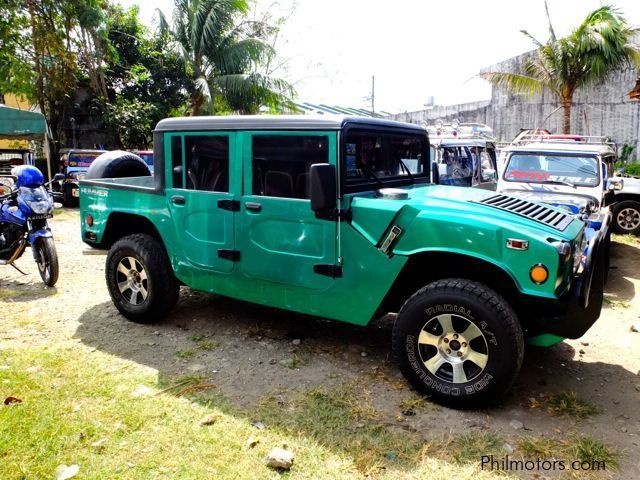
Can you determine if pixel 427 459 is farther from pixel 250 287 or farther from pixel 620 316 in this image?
pixel 620 316

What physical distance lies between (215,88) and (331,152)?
14682mm

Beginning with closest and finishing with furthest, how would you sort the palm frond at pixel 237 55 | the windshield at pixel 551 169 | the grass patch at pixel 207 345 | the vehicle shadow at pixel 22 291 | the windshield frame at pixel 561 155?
1. the grass patch at pixel 207 345
2. the vehicle shadow at pixel 22 291
3. the windshield frame at pixel 561 155
4. the windshield at pixel 551 169
5. the palm frond at pixel 237 55

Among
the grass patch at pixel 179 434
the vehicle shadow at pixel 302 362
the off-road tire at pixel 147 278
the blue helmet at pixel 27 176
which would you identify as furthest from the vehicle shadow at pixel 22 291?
the grass patch at pixel 179 434

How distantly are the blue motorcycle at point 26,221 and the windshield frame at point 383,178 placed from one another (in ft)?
12.9

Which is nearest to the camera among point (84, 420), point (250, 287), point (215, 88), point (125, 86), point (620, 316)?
point (84, 420)

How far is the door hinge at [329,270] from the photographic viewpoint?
3693 mm

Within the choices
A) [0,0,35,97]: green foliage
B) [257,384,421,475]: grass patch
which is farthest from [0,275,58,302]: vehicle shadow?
[0,0,35,97]: green foliage

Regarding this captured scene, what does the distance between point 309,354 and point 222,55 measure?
15017mm

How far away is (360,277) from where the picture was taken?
3.62 metres

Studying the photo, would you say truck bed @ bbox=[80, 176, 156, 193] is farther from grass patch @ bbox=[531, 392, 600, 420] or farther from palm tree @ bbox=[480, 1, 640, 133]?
palm tree @ bbox=[480, 1, 640, 133]

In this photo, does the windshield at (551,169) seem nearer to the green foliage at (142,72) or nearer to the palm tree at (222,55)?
the palm tree at (222,55)

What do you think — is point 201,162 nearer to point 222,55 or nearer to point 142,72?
point 222,55

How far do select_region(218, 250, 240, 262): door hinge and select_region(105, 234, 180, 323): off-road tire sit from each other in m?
0.74

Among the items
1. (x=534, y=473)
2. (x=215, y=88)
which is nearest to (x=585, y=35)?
(x=215, y=88)
